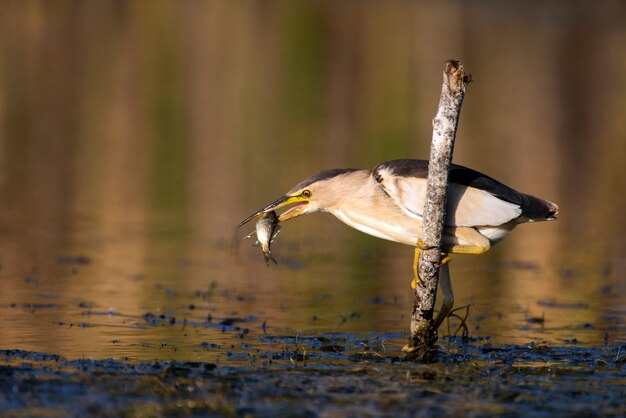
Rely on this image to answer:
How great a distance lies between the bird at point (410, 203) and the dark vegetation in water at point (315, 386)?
81 cm

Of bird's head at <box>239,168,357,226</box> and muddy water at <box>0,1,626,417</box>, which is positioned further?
bird's head at <box>239,168,357,226</box>

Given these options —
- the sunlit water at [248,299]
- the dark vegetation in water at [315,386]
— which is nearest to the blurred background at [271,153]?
the sunlit water at [248,299]

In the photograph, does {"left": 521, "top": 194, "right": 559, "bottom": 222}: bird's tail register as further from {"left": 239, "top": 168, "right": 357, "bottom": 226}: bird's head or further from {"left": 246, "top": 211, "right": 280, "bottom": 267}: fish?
{"left": 246, "top": 211, "right": 280, "bottom": 267}: fish

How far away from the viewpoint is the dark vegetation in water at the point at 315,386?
636 centimetres

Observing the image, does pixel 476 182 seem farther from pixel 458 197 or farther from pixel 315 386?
pixel 315 386

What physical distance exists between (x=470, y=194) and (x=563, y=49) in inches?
1382

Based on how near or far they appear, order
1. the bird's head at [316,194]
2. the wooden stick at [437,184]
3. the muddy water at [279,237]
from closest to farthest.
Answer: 1. the muddy water at [279,237]
2. the wooden stick at [437,184]
3. the bird's head at [316,194]

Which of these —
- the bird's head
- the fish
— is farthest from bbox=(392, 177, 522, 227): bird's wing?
→ the fish

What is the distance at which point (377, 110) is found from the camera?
28484 mm

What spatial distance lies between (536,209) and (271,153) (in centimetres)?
1347

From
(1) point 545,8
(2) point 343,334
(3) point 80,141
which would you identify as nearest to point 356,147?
(3) point 80,141

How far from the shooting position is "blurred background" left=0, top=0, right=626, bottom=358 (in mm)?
10797

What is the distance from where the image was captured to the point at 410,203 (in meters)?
8.07

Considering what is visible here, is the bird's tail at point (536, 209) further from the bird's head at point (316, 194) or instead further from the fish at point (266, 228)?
the fish at point (266, 228)
